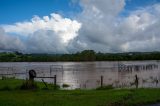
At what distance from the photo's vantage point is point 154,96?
2688 cm

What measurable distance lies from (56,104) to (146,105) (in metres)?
6.77

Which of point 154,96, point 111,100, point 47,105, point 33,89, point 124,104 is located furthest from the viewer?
point 33,89

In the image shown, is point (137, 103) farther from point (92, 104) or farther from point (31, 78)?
point (31, 78)

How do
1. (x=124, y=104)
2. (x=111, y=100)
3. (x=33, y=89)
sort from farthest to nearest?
1. (x=33, y=89)
2. (x=111, y=100)
3. (x=124, y=104)

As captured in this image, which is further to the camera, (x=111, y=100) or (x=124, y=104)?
(x=111, y=100)

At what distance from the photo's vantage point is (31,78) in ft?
113

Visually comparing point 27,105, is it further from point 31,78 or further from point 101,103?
point 31,78

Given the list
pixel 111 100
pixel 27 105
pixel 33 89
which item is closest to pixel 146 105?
pixel 111 100

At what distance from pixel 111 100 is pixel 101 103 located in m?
1.79

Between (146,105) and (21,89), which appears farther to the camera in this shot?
(21,89)

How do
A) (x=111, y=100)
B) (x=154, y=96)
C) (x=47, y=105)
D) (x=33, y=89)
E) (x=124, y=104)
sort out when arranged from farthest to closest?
(x=33, y=89) → (x=154, y=96) → (x=111, y=100) → (x=124, y=104) → (x=47, y=105)

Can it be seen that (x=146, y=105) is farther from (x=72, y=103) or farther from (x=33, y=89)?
(x=33, y=89)

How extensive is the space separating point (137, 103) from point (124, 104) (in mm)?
1440

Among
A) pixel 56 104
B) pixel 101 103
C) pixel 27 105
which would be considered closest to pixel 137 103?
pixel 101 103
